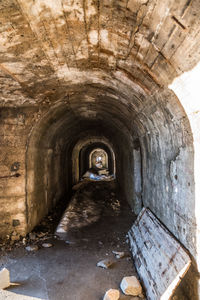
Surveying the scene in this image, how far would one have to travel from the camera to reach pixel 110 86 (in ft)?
14.8

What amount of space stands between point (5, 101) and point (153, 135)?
358 centimetres

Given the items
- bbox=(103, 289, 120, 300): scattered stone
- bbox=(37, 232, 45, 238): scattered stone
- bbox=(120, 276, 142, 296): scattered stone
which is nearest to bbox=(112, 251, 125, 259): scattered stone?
bbox=(120, 276, 142, 296): scattered stone

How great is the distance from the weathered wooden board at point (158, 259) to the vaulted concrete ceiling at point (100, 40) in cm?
240

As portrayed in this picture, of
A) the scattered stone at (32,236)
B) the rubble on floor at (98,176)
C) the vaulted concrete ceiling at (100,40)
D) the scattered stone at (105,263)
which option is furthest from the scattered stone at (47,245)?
the rubble on floor at (98,176)

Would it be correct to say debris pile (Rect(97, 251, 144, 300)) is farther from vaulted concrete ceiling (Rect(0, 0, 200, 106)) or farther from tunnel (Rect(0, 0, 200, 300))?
vaulted concrete ceiling (Rect(0, 0, 200, 106))

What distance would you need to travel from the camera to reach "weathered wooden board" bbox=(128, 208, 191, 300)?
105 inches

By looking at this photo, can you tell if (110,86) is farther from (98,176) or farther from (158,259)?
(98,176)

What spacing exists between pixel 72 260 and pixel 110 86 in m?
3.78

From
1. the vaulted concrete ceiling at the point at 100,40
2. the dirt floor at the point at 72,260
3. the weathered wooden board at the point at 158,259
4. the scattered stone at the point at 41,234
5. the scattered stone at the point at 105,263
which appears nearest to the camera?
the vaulted concrete ceiling at the point at 100,40

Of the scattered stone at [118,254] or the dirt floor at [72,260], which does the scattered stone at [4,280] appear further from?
the scattered stone at [118,254]

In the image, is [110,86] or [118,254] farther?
[110,86]

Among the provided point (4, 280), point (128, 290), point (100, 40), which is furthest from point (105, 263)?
point (100, 40)

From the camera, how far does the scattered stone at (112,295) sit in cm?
291

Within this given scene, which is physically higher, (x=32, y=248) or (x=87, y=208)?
(x=87, y=208)
